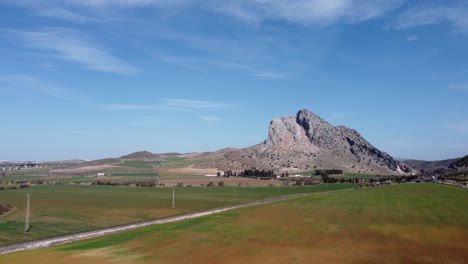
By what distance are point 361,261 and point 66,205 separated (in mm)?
64605

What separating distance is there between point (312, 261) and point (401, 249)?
9.20m

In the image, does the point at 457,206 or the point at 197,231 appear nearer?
the point at 197,231

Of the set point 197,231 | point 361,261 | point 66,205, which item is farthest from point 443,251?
point 66,205

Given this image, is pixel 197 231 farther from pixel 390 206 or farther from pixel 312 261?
pixel 390 206

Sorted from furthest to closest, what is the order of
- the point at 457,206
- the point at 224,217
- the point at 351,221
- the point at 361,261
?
the point at 457,206 → the point at 224,217 → the point at 351,221 → the point at 361,261

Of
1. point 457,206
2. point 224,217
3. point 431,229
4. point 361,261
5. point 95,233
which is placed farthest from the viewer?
point 457,206

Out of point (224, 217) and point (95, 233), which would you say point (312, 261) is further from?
point (224, 217)

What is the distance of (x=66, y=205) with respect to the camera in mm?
84750

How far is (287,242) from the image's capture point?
43438 mm

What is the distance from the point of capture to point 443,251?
123ft

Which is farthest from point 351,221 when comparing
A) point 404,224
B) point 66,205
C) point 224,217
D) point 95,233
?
point 66,205

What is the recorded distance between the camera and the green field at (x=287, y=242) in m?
36.8

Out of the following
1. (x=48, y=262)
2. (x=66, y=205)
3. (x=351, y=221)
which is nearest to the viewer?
(x=48, y=262)

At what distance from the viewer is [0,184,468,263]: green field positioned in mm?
36763
